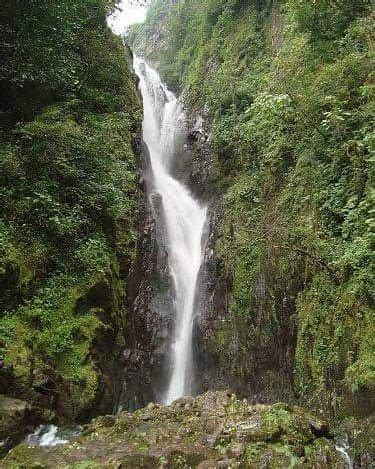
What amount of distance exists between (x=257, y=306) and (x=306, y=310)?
1.75 metres

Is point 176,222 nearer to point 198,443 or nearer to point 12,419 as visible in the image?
point 198,443

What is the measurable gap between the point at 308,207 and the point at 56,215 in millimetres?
5381

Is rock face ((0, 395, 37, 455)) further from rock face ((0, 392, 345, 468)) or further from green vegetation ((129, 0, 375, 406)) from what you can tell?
green vegetation ((129, 0, 375, 406))

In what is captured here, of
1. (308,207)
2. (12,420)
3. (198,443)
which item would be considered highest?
(308,207)

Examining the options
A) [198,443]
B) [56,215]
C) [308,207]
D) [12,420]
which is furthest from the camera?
[308,207]

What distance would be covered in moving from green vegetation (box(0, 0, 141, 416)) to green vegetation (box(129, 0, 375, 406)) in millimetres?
3106

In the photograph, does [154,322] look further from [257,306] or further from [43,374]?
[43,374]

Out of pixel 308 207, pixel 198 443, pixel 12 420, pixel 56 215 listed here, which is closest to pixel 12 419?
pixel 12 420

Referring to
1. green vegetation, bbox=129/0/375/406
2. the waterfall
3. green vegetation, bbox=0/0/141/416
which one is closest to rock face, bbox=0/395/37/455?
green vegetation, bbox=0/0/141/416

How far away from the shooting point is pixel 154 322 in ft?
37.2

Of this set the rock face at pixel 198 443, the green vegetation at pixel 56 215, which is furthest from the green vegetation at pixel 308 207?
the green vegetation at pixel 56 215

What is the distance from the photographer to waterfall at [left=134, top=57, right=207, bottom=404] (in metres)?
11.3

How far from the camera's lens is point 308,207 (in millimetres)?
9523

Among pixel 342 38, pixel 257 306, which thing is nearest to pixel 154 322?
→ pixel 257 306
